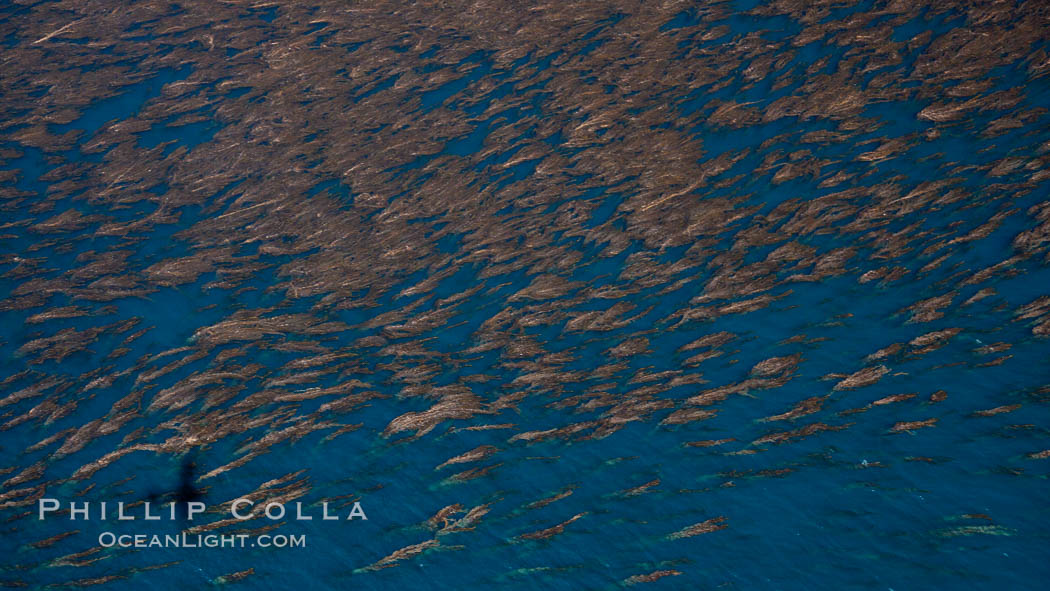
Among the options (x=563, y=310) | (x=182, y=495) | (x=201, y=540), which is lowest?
(x=201, y=540)

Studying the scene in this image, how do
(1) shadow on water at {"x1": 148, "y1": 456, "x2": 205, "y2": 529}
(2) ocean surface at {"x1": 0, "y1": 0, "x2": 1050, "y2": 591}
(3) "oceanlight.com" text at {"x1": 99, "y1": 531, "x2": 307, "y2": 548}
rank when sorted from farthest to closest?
(1) shadow on water at {"x1": 148, "y1": 456, "x2": 205, "y2": 529}, (3) "oceanlight.com" text at {"x1": 99, "y1": 531, "x2": 307, "y2": 548}, (2) ocean surface at {"x1": 0, "y1": 0, "x2": 1050, "y2": 591}

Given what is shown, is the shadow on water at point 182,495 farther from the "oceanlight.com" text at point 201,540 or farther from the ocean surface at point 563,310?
the "oceanlight.com" text at point 201,540

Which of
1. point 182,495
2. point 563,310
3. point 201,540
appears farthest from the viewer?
point 563,310

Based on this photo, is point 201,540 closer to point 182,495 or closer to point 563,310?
point 182,495

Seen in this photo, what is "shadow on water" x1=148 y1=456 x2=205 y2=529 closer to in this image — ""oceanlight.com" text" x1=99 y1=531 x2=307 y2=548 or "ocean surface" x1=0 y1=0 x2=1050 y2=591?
"ocean surface" x1=0 y1=0 x2=1050 y2=591

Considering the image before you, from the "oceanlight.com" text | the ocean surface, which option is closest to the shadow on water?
the ocean surface

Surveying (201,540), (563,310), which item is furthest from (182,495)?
(563,310)

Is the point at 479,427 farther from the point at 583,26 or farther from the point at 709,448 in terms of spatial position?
the point at 583,26

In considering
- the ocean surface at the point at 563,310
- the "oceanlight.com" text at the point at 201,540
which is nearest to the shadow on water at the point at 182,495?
the ocean surface at the point at 563,310
